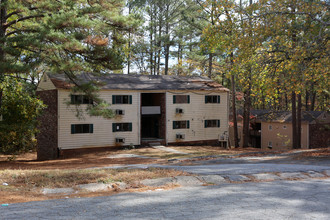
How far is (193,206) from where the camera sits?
21.9ft

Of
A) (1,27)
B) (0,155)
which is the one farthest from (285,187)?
(0,155)

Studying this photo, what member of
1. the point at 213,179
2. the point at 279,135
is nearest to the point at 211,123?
the point at 279,135

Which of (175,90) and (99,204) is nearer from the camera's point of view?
(99,204)

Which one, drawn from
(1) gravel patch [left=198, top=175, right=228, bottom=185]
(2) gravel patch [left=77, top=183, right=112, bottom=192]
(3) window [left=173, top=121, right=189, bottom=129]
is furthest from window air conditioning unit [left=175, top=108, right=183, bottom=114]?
(2) gravel patch [left=77, top=183, right=112, bottom=192]

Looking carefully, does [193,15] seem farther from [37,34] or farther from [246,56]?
[37,34]

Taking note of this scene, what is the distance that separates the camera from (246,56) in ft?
57.6

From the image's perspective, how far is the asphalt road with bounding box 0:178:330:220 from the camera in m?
6.02

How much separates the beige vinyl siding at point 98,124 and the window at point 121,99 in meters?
0.27

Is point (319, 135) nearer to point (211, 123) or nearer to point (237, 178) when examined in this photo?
point (211, 123)

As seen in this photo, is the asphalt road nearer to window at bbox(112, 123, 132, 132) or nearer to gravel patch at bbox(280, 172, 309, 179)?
gravel patch at bbox(280, 172, 309, 179)

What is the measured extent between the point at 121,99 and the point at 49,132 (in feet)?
21.9

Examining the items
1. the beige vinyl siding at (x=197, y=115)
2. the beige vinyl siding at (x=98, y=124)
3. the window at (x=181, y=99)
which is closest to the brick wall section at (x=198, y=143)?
the beige vinyl siding at (x=197, y=115)

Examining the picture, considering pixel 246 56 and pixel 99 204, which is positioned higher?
pixel 246 56

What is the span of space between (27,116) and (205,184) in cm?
1452
